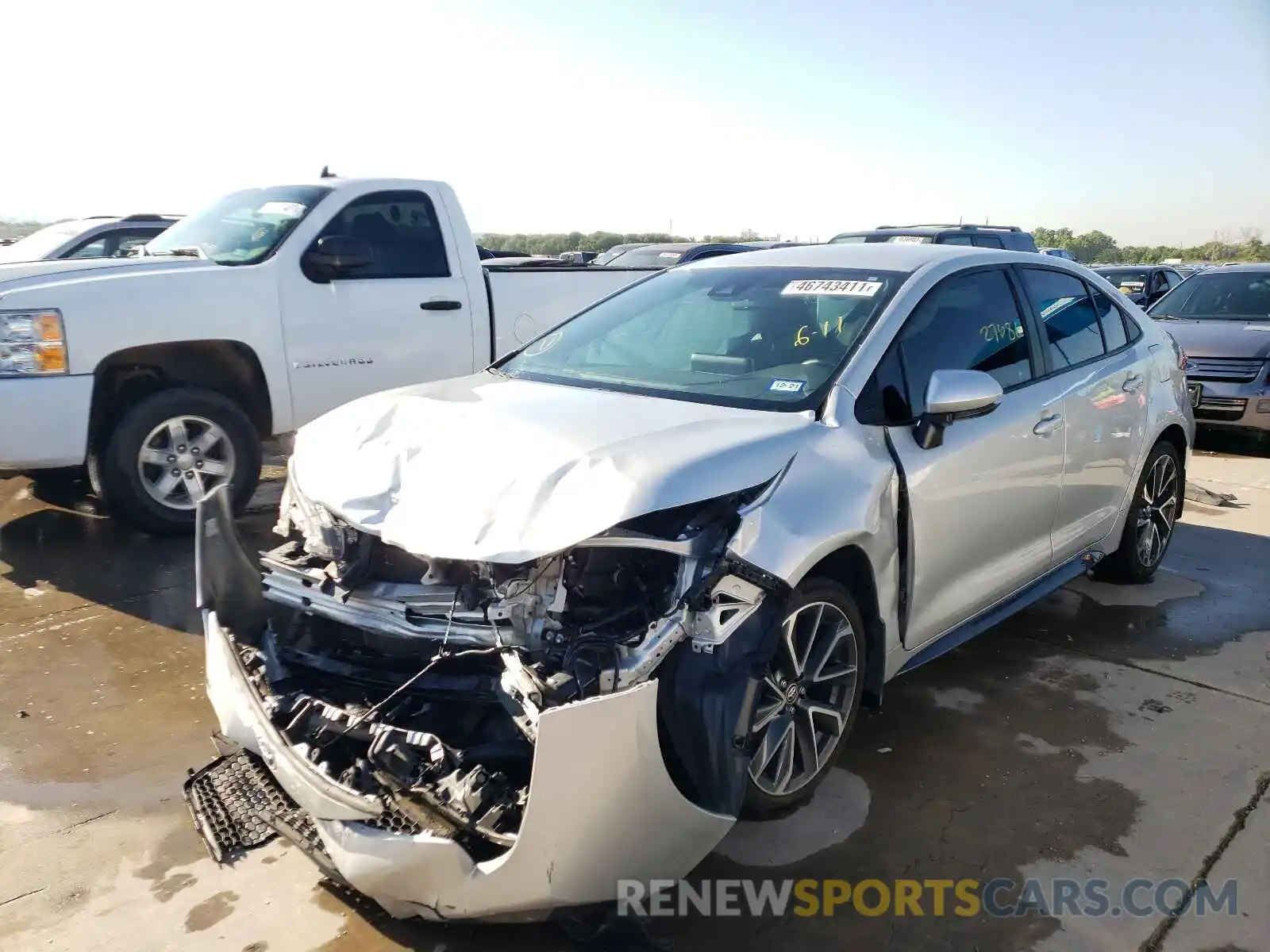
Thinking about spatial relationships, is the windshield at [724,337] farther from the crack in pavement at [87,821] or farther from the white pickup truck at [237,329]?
the white pickup truck at [237,329]

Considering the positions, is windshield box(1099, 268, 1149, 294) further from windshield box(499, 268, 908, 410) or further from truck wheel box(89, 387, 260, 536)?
truck wheel box(89, 387, 260, 536)

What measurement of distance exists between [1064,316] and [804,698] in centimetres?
253

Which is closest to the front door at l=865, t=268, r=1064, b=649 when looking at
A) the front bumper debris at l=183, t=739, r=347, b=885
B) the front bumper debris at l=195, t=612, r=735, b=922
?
the front bumper debris at l=195, t=612, r=735, b=922

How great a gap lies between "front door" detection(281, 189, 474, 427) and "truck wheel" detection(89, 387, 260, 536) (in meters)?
0.45

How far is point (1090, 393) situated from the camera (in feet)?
14.7

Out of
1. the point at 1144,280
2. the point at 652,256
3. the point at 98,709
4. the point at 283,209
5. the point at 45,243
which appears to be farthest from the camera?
the point at 1144,280

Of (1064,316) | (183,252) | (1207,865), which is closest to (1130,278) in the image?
(1064,316)

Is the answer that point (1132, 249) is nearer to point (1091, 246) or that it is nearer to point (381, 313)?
point (1091, 246)

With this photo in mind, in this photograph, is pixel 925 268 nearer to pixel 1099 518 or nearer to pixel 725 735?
pixel 1099 518

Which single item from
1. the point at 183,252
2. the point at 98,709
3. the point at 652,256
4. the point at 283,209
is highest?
the point at 283,209

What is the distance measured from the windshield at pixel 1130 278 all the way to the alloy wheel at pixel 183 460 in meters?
16.8

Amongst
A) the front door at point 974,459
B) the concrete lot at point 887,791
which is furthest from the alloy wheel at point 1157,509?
→ the front door at point 974,459

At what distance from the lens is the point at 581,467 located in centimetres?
275

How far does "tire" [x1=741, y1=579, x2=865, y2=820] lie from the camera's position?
2.93 meters
